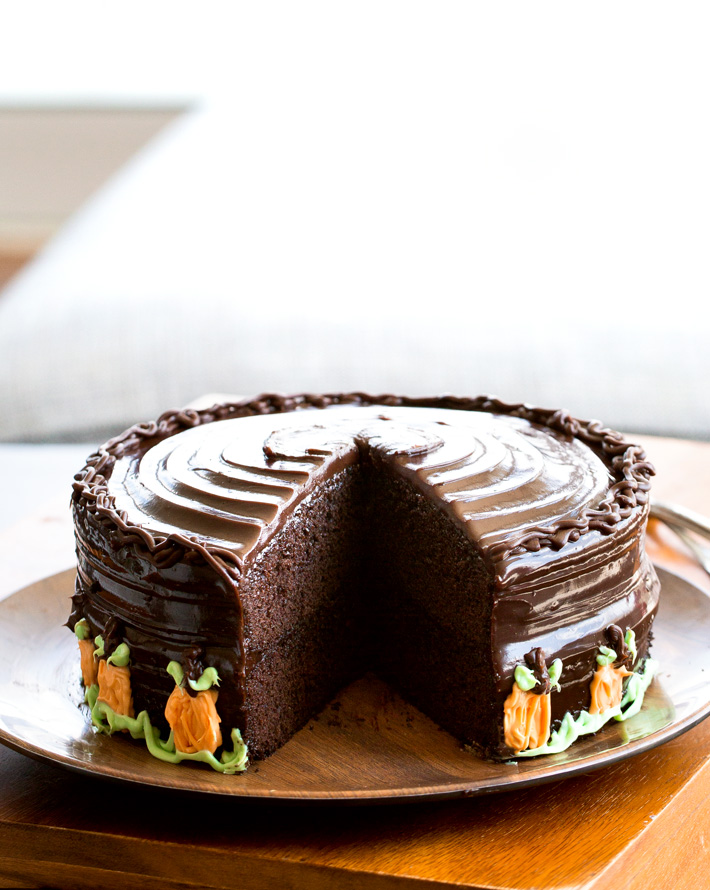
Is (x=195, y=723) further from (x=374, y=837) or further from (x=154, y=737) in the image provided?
(x=374, y=837)

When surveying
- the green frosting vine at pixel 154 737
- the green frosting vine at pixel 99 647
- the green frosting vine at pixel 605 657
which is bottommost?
the green frosting vine at pixel 154 737

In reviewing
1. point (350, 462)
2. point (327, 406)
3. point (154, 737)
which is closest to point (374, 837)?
point (154, 737)

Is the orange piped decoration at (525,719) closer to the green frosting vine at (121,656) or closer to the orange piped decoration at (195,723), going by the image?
the orange piped decoration at (195,723)

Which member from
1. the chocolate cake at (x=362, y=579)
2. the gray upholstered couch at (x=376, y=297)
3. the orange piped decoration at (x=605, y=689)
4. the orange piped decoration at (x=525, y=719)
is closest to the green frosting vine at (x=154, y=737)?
the chocolate cake at (x=362, y=579)

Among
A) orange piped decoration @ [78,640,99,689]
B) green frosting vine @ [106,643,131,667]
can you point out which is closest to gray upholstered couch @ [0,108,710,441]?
orange piped decoration @ [78,640,99,689]

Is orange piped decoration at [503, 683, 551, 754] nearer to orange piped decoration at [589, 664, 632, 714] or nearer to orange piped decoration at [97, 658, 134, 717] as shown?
orange piped decoration at [589, 664, 632, 714]

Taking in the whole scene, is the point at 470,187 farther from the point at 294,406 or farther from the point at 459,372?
the point at 294,406
